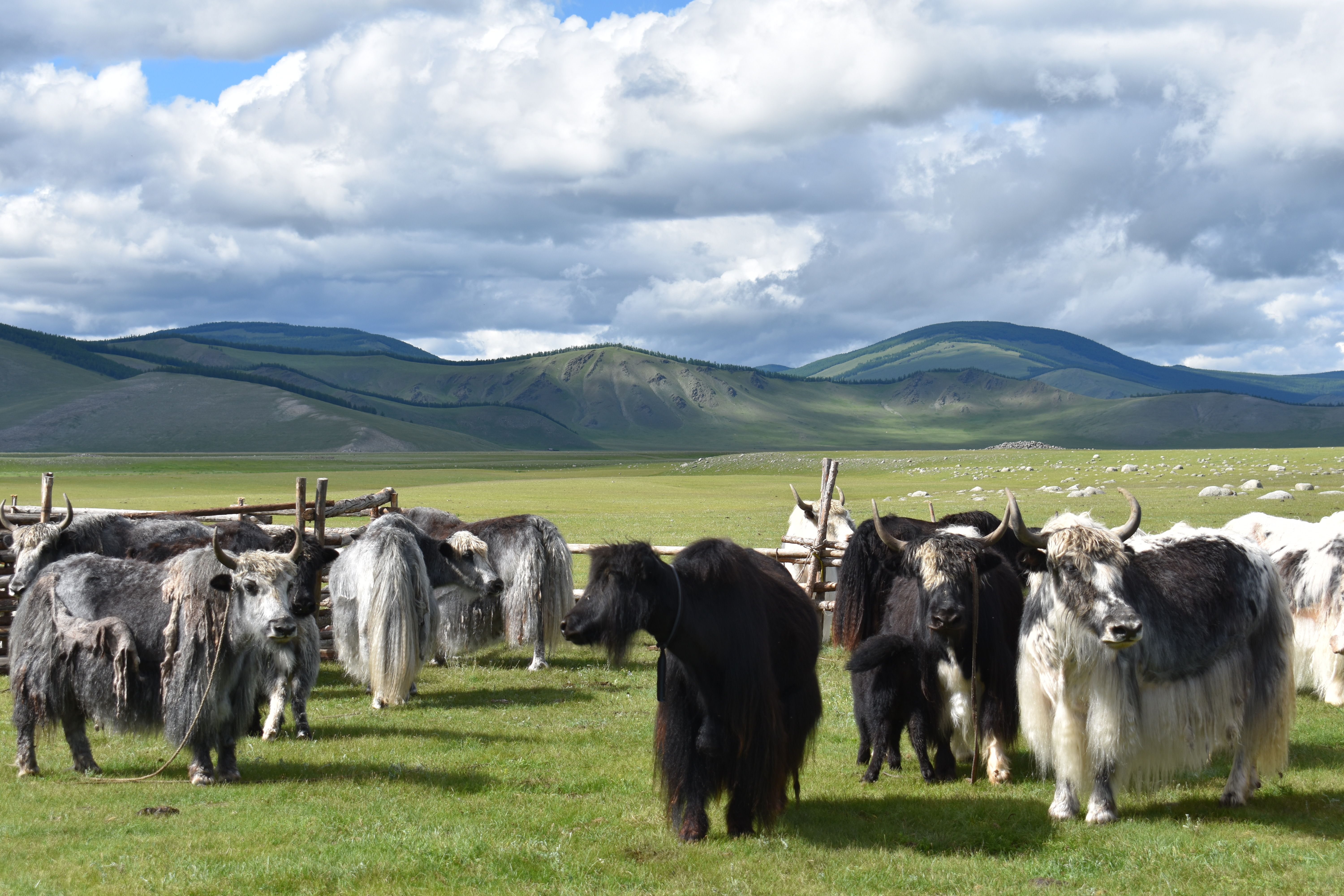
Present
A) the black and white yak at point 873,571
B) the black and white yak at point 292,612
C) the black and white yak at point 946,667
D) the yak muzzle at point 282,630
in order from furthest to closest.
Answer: the black and white yak at point 873,571 → the black and white yak at point 292,612 → the black and white yak at point 946,667 → the yak muzzle at point 282,630

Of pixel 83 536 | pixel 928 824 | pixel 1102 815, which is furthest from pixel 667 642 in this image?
pixel 83 536

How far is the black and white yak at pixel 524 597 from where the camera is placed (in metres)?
14.6

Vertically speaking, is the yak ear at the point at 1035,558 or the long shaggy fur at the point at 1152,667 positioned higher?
the yak ear at the point at 1035,558

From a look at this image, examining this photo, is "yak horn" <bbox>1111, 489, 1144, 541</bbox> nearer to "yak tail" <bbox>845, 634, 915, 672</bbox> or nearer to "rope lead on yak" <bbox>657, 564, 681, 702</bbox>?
"yak tail" <bbox>845, 634, 915, 672</bbox>

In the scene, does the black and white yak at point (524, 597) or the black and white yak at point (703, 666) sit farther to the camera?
the black and white yak at point (524, 597)

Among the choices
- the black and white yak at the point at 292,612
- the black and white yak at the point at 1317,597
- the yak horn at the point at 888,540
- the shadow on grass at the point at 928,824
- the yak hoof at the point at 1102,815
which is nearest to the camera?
the shadow on grass at the point at 928,824

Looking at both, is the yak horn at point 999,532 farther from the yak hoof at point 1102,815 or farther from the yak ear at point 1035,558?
the yak hoof at point 1102,815

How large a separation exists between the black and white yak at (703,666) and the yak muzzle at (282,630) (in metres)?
2.83

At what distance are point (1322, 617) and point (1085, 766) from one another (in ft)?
18.6

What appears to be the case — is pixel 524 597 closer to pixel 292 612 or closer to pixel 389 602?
pixel 389 602

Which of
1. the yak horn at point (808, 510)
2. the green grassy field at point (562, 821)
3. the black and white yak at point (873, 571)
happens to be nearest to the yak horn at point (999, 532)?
the black and white yak at point (873, 571)

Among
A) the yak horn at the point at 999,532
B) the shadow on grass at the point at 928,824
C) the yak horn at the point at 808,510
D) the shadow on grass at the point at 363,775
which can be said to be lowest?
the shadow on grass at the point at 363,775

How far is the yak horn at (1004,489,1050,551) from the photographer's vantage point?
7.36 m

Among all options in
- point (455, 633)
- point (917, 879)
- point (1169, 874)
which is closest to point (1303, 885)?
point (1169, 874)
